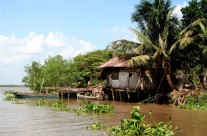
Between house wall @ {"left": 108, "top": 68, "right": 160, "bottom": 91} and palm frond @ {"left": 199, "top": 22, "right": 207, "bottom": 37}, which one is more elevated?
palm frond @ {"left": 199, "top": 22, "right": 207, "bottom": 37}

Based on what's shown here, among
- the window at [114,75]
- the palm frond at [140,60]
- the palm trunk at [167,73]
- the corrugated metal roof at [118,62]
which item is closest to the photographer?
the palm frond at [140,60]

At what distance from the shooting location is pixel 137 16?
25891 millimetres

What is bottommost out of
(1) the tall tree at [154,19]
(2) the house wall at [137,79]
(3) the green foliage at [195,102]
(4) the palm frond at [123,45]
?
(3) the green foliage at [195,102]

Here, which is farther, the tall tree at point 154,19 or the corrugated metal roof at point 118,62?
the corrugated metal roof at point 118,62

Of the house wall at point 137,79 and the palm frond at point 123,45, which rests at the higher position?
the palm frond at point 123,45

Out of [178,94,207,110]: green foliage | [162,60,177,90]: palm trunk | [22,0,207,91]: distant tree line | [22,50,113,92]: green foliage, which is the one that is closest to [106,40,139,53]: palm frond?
[22,0,207,91]: distant tree line

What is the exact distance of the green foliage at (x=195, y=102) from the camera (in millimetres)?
20938

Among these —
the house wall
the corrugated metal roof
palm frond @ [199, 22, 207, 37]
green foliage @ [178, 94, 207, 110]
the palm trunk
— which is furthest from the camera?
the corrugated metal roof

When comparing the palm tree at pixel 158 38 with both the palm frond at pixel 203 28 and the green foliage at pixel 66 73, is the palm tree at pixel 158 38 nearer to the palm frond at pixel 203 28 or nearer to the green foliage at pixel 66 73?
the palm frond at pixel 203 28

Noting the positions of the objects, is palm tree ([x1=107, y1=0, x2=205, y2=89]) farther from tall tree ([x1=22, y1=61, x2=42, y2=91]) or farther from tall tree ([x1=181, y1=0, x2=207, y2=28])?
tall tree ([x1=22, y1=61, x2=42, y2=91])

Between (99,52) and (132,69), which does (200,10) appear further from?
(99,52)

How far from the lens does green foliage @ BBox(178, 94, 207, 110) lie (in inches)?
824

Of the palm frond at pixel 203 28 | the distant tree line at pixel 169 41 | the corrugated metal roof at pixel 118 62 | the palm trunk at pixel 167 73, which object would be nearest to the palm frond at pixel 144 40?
the distant tree line at pixel 169 41

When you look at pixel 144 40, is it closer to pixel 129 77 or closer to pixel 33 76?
pixel 129 77
